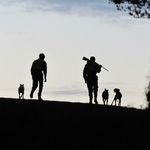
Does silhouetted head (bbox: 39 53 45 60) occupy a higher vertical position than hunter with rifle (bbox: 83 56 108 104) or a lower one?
higher

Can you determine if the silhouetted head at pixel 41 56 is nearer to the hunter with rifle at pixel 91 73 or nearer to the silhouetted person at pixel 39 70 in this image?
the silhouetted person at pixel 39 70

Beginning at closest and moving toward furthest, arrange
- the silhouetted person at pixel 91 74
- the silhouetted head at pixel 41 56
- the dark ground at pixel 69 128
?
the dark ground at pixel 69 128, the silhouetted head at pixel 41 56, the silhouetted person at pixel 91 74

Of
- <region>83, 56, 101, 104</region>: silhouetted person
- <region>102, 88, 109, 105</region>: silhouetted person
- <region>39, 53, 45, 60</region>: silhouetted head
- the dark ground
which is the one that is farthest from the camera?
<region>102, 88, 109, 105</region>: silhouetted person

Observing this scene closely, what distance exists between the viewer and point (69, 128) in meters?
24.0

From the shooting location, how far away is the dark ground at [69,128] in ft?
70.5

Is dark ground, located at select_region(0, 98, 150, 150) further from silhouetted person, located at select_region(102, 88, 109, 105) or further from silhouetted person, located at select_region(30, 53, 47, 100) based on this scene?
silhouetted person, located at select_region(102, 88, 109, 105)

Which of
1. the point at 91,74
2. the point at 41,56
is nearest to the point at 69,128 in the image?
the point at 41,56

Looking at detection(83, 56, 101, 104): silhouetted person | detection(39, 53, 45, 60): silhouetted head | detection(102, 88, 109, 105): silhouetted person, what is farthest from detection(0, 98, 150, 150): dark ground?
detection(102, 88, 109, 105): silhouetted person

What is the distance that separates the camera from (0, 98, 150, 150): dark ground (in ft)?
70.5

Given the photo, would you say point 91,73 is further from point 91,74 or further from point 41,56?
point 41,56

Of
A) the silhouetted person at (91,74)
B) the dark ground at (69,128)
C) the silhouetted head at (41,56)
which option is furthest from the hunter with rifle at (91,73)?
the dark ground at (69,128)

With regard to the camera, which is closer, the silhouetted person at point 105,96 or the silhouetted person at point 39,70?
the silhouetted person at point 39,70

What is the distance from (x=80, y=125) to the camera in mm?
24906

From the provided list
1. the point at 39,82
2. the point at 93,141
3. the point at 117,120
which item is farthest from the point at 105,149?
the point at 39,82
